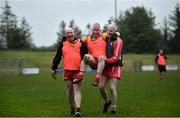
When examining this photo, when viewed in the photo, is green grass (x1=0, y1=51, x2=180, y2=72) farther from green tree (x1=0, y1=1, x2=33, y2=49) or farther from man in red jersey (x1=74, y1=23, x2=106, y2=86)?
man in red jersey (x1=74, y1=23, x2=106, y2=86)

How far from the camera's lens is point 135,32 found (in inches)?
4515

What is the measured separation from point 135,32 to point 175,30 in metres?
8.38

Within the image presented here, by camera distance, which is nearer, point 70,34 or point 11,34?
point 70,34

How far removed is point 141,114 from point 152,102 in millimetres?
3316

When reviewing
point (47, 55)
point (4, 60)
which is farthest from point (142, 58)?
point (4, 60)

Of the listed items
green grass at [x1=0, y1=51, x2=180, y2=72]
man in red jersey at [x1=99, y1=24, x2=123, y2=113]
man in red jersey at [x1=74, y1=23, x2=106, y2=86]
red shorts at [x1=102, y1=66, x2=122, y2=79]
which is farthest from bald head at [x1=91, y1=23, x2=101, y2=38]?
green grass at [x1=0, y1=51, x2=180, y2=72]

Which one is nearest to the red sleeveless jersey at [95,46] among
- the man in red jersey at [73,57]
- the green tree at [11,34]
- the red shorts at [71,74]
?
the man in red jersey at [73,57]

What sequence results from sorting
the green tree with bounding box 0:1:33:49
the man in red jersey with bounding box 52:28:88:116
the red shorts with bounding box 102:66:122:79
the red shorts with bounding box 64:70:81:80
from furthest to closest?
the green tree with bounding box 0:1:33:49, the red shorts with bounding box 102:66:122:79, the red shorts with bounding box 64:70:81:80, the man in red jersey with bounding box 52:28:88:116

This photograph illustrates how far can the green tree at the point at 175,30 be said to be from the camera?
10375cm

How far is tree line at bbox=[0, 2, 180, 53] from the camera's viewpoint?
105m

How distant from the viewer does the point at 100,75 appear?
12.1 meters

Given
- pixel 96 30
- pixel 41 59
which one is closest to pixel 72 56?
pixel 96 30

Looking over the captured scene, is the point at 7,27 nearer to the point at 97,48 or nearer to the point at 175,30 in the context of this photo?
the point at 175,30

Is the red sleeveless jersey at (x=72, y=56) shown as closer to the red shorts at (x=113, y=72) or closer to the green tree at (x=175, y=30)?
the red shorts at (x=113, y=72)
